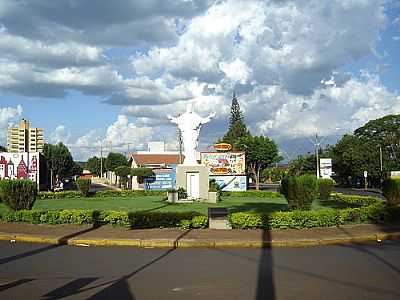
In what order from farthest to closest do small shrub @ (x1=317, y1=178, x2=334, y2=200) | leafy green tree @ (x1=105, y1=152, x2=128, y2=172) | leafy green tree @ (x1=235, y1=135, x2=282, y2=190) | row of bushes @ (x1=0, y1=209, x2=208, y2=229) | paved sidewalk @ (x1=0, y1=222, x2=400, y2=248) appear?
leafy green tree @ (x1=105, y1=152, x2=128, y2=172)
leafy green tree @ (x1=235, y1=135, x2=282, y2=190)
small shrub @ (x1=317, y1=178, x2=334, y2=200)
row of bushes @ (x1=0, y1=209, x2=208, y2=229)
paved sidewalk @ (x1=0, y1=222, x2=400, y2=248)

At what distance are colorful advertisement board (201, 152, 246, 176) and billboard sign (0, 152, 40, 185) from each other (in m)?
21.0

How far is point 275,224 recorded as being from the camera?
16.4 metres

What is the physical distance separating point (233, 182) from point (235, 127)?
3596cm

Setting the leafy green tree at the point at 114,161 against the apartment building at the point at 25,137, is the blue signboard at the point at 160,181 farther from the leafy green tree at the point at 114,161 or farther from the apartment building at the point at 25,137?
the leafy green tree at the point at 114,161

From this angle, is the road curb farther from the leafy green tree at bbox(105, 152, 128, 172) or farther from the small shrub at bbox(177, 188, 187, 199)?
the leafy green tree at bbox(105, 152, 128, 172)

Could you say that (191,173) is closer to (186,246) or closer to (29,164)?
(186,246)

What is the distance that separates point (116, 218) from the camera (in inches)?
695

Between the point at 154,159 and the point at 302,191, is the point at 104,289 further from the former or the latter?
the point at 154,159

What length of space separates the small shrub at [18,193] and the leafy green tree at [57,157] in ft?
214

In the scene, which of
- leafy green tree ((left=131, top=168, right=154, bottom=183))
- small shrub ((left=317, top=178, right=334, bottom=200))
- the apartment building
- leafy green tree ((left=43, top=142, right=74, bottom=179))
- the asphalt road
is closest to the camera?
the asphalt road

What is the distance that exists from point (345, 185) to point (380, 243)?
269 feet

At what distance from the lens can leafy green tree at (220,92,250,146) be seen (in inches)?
3831

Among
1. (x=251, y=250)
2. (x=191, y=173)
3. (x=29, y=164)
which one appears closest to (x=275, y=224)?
(x=251, y=250)

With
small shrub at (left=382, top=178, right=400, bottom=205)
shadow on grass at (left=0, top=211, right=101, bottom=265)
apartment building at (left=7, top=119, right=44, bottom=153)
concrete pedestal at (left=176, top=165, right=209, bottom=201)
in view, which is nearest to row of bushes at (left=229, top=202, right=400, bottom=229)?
small shrub at (left=382, top=178, right=400, bottom=205)
